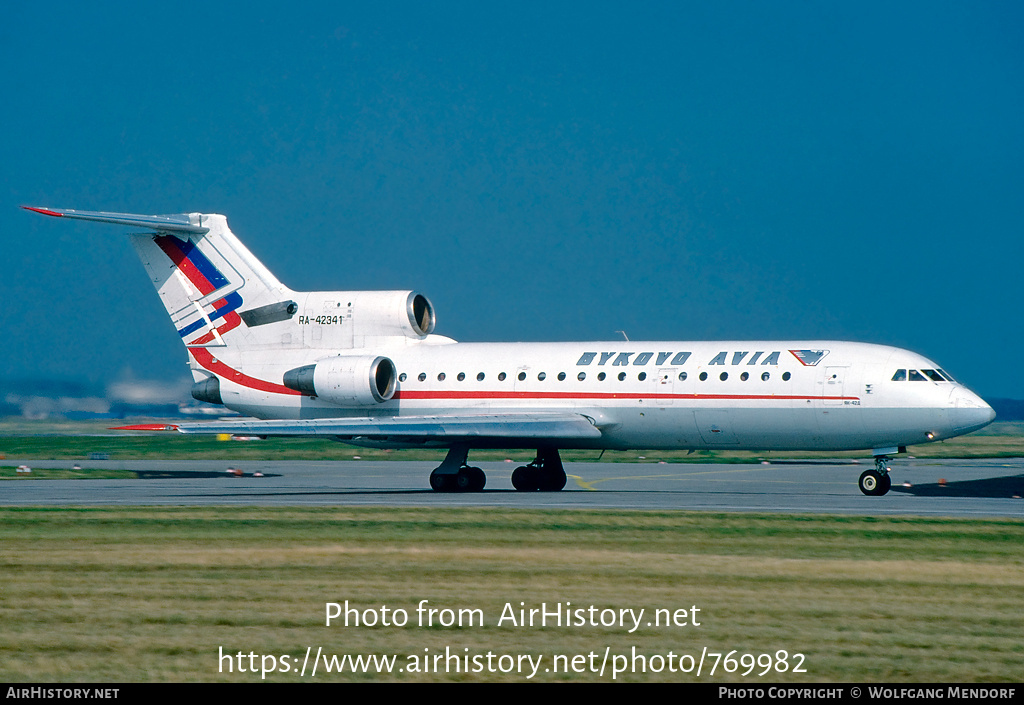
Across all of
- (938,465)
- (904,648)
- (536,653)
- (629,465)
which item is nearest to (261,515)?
(536,653)

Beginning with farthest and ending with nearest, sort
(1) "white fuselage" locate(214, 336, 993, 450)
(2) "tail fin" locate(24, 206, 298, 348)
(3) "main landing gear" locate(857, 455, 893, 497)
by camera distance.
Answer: (2) "tail fin" locate(24, 206, 298, 348)
(1) "white fuselage" locate(214, 336, 993, 450)
(3) "main landing gear" locate(857, 455, 893, 497)

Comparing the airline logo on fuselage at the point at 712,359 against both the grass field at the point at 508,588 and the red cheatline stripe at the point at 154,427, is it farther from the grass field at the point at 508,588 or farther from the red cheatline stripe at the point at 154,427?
the red cheatline stripe at the point at 154,427

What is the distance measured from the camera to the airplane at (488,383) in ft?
91.0

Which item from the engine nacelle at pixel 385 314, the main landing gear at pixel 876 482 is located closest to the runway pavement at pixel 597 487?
the main landing gear at pixel 876 482

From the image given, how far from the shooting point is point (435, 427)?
94.4 ft

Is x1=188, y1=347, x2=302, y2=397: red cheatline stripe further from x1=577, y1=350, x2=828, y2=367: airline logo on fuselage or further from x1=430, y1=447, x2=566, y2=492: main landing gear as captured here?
x1=577, y1=350, x2=828, y2=367: airline logo on fuselage

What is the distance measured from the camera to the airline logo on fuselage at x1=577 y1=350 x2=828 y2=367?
93.8 ft

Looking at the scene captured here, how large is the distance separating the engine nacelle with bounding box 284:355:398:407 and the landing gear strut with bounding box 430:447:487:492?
3.26m

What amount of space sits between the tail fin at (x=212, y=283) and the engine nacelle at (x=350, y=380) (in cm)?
237

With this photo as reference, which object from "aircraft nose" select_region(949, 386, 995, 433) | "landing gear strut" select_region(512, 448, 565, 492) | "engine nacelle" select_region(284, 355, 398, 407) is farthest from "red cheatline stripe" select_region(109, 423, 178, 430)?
"aircraft nose" select_region(949, 386, 995, 433)

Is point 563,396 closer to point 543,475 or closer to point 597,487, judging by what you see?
point 543,475

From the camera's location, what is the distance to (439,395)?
106 feet

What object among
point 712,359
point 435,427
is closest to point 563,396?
point 435,427
